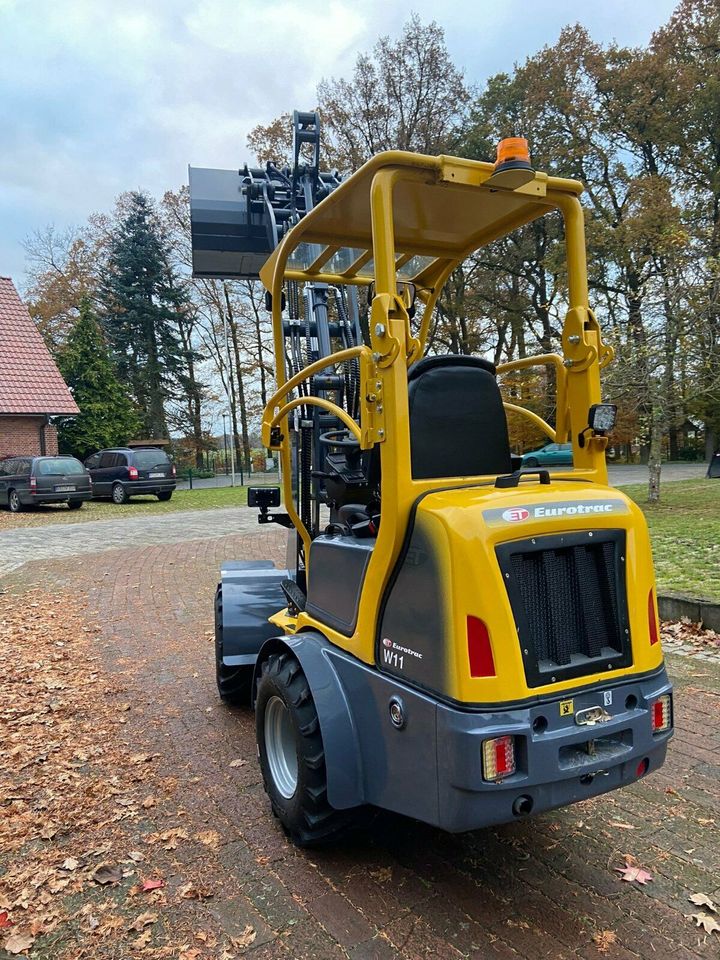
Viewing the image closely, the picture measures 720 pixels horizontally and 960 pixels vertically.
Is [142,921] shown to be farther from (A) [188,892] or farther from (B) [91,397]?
(B) [91,397]

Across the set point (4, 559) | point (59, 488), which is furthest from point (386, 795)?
point (59, 488)

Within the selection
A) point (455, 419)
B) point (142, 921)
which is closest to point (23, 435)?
point (142, 921)

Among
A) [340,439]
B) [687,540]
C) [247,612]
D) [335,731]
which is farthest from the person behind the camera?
[687,540]

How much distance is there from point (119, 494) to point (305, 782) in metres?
20.7

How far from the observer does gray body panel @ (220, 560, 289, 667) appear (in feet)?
14.9

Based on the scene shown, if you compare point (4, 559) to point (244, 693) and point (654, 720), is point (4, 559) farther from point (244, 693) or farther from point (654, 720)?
point (654, 720)

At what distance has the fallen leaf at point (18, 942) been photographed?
2.65m

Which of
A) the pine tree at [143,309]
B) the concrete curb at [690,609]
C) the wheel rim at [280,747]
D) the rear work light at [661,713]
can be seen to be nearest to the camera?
the rear work light at [661,713]

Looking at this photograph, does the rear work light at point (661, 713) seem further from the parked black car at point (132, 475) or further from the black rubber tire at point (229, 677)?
the parked black car at point (132, 475)

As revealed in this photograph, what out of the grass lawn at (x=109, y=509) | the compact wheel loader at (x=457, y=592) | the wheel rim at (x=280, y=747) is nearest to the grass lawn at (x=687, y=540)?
the compact wheel loader at (x=457, y=592)

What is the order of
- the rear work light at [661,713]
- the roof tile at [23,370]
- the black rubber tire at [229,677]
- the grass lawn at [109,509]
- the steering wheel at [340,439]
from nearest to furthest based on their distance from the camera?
the rear work light at [661,713], the steering wheel at [340,439], the black rubber tire at [229,677], the grass lawn at [109,509], the roof tile at [23,370]

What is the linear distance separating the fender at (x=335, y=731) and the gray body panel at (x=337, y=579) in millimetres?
192

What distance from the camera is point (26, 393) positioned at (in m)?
25.1

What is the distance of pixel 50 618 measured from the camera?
7965 millimetres
